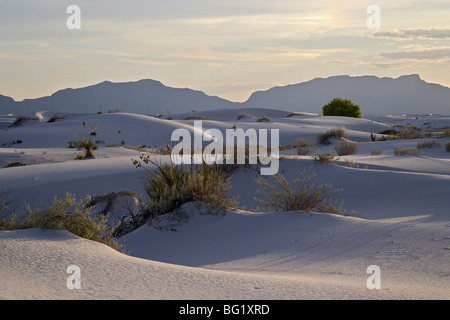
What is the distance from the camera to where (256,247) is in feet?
19.9

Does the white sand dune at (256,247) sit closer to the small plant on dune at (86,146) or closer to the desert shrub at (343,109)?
the small plant on dune at (86,146)

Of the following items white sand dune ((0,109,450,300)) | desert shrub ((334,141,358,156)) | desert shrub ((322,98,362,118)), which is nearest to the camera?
white sand dune ((0,109,450,300))

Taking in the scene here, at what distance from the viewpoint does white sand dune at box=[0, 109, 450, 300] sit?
3668 millimetres

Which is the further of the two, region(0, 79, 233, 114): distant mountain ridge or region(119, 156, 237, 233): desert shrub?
region(0, 79, 233, 114): distant mountain ridge

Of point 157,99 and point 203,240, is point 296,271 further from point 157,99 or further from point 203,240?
point 157,99

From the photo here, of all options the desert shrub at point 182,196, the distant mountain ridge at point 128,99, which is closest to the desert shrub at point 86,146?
the desert shrub at point 182,196

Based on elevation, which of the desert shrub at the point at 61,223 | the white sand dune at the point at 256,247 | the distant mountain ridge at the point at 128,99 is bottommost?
the white sand dune at the point at 256,247

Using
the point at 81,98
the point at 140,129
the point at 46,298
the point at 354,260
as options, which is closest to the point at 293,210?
the point at 354,260

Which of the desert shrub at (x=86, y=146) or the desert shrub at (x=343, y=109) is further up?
the desert shrub at (x=343, y=109)

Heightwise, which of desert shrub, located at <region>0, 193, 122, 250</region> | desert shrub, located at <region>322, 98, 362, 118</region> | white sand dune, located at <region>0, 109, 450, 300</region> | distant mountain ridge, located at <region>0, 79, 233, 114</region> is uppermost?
distant mountain ridge, located at <region>0, 79, 233, 114</region>

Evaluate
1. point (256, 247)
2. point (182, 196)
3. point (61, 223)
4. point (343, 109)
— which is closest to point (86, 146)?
point (182, 196)

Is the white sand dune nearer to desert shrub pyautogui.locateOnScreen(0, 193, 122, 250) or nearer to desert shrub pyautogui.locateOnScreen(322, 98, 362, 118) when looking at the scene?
desert shrub pyautogui.locateOnScreen(0, 193, 122, 250)

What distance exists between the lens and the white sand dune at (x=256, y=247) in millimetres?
3668

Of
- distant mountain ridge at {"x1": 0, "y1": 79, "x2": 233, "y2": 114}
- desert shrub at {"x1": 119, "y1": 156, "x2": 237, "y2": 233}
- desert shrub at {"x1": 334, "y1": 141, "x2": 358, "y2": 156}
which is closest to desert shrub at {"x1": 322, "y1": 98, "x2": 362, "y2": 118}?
desert shrub at {"x1": 334, "y1": 141, "x2": 358, "y2": 156}
